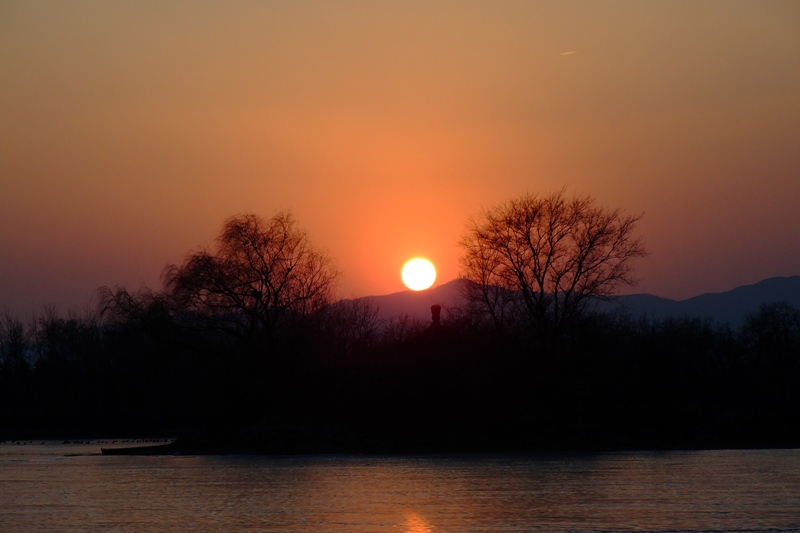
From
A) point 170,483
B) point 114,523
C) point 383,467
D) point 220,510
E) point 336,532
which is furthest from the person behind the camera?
point 383,467

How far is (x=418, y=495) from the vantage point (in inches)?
1122

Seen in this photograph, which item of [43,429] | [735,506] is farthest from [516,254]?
[43,429]

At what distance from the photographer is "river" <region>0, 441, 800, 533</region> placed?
72.4 ft

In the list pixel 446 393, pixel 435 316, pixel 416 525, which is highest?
pixel 435 316

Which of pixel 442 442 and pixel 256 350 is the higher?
pixel 256 350

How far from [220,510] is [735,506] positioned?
12769mm

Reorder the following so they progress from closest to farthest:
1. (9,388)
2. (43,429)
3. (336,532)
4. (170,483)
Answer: (336,532) < (170,483) < (43,429) < (9,388)

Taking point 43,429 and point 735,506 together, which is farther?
point 43,429

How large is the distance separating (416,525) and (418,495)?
6.78m

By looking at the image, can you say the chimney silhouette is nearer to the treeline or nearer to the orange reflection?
the treeline

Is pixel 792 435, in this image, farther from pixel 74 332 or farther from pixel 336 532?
pixel 74 332

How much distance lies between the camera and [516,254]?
63.9m

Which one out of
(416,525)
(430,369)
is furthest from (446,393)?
(416,525)

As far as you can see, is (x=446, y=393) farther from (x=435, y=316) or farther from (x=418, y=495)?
(x=418, y=495)
